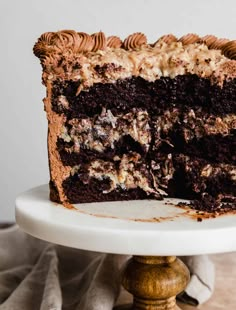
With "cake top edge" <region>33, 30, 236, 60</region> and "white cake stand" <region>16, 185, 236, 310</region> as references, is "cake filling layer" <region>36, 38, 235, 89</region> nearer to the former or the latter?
"cake top edge" <region>33, 30, 236, 60</region>

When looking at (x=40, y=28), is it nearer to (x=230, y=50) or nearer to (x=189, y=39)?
(x=189, y=39)

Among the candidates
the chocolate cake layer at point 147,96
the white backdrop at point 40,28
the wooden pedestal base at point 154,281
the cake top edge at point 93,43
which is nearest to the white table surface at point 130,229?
the wooden pedestal base at point 154,281

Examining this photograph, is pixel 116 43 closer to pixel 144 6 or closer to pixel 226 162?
pixel 226 162

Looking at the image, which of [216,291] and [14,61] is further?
[14,61]

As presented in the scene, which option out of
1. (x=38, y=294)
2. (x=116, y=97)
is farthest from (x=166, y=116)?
(x=38, y=294)

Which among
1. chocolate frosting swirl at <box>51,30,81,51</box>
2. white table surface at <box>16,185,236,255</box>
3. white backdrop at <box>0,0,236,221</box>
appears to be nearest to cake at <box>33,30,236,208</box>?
chocolate frosting swirl at <box>51,30,81,51</box>
